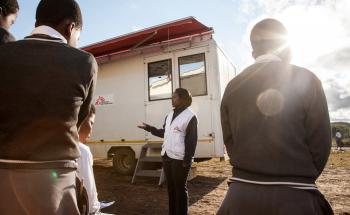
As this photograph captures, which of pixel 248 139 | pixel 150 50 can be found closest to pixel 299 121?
pixel 248 139

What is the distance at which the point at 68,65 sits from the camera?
1559 mm

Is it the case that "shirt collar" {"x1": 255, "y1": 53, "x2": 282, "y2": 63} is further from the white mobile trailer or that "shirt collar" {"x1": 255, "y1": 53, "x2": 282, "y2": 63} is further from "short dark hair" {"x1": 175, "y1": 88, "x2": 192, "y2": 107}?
the white mobile trailer

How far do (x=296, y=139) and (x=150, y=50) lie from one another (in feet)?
23.5

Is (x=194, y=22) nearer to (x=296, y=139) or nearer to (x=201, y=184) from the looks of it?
(x=201, y=184)

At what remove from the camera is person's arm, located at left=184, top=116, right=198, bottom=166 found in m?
4.39

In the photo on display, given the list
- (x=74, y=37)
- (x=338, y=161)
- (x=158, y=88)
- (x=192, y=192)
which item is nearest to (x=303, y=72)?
(x=74, y=37)

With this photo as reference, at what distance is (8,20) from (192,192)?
5654 millimetres

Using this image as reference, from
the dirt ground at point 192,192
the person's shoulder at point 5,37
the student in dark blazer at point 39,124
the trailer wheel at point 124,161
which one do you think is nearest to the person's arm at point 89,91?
the student in dark blazer at point 39,124

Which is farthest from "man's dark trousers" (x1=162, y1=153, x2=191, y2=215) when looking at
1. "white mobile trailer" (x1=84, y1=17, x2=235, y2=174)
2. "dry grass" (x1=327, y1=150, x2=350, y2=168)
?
"dry grass" (x1=327, y1=150, x2=350, y2=168)

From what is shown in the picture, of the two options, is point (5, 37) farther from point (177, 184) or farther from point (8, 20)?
point (177, 184)

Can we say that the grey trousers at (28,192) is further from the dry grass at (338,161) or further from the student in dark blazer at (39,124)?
the dry grass at (338,161)

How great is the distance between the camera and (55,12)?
1763 millimetres

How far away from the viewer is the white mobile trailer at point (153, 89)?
25.2ft

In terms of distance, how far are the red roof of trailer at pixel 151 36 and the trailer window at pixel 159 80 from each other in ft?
2.17
